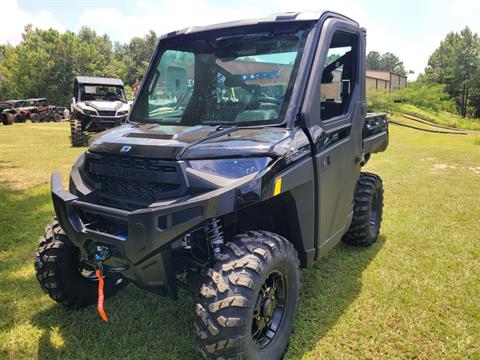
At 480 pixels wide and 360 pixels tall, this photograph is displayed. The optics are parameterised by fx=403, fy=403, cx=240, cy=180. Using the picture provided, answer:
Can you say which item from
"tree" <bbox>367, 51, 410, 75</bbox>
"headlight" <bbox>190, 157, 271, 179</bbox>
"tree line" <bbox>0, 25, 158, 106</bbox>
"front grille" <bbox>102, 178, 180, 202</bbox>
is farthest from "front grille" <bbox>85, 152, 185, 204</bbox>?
"tree" <bbox>367, 51, 410, 75</bbox>

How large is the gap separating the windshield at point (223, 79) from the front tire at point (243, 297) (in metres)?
0.86

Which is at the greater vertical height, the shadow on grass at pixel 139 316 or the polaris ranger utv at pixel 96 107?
the polaris ranger utv at pixel 96 107

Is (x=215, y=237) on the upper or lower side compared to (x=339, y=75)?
lower

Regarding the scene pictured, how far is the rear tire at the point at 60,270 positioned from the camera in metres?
3.00

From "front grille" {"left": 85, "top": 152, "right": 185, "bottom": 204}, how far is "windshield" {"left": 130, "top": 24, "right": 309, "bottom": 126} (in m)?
0.63

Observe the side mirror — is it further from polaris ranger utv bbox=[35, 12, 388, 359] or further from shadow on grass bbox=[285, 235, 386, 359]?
shadow on grass bbox=[285, 235, 386, 359]

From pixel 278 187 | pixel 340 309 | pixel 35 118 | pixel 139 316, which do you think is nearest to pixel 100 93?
pixel 35 118

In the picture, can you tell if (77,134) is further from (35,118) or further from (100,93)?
(35,118)

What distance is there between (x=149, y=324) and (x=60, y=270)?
2.58 feet

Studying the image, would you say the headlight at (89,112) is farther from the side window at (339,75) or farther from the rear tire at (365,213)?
the side window at (339,75)

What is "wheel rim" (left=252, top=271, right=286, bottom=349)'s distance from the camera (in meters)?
2.54

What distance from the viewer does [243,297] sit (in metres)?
2.21

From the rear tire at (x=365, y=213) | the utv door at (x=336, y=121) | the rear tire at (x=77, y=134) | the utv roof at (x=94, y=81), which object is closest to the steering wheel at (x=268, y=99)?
the utv door at (x=336, y=121)

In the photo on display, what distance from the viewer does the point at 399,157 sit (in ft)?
Answer: 38.3
